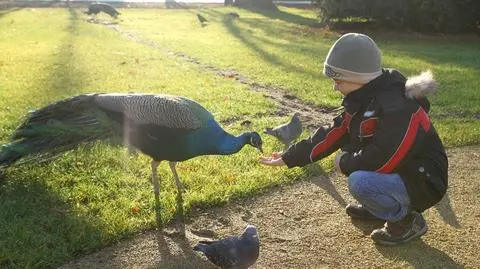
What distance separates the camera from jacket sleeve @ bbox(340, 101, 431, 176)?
10.4 feet

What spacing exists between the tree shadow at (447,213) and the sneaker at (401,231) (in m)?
0.44

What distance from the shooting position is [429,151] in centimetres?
333

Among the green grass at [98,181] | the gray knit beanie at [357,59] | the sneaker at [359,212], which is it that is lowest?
the green grass at [98,181]

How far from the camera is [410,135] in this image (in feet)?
10.5

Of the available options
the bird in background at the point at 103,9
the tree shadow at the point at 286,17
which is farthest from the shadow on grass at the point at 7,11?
the tree shadow at the point at 286,17

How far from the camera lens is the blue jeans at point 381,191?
3.34 metres

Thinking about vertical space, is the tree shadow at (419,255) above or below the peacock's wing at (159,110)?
below

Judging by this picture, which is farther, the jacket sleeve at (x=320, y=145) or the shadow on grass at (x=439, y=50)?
the shadow on grass at (x=439, y=50)

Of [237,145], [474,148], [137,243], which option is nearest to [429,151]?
[237,145]

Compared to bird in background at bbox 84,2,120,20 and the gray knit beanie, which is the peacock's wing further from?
bird in background at bbox 84,2,120,20

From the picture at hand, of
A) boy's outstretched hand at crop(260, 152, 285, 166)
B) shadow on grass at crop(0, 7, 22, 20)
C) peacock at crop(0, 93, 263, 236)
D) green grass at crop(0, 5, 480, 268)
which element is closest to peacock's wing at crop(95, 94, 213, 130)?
peacock at crop(0, 93, 263, 236)

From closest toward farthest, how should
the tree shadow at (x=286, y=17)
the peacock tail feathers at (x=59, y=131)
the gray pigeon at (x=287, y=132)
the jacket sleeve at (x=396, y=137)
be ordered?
the jacket sleeve at (x=396, y=137), the peacock tail feathers at (x=59, y=131), the gray pigeon at (x=287, y=132), the tree shadow at (x=286, y=17)

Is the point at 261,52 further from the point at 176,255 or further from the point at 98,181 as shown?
the point at 176,255

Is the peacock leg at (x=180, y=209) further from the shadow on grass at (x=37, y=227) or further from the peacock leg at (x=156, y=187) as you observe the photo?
the shadow on grass at (x=37, y=227)
